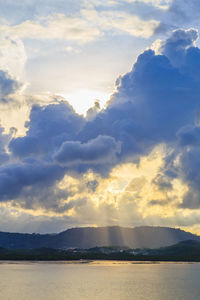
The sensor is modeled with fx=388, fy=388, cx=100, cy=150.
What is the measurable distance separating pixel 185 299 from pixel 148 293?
21133mm

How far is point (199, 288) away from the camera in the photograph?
182625mm

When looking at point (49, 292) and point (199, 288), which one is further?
point (199, 288)

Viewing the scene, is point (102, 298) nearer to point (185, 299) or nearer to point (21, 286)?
point (185, 299)

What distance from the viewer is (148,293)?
160125mm

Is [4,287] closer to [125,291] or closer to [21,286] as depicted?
[21,286]

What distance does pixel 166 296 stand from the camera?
151125 mm

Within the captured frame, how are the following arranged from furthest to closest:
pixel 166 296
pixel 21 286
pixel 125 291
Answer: pixel 21 286 < pixel 125 291 < pixel 166 296

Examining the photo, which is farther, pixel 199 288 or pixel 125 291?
pixel 199 288

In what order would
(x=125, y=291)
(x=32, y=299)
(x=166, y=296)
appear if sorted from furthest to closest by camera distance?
1. (x=125, y=291)
2. (x=166, y=296)
3. (x=32, y=299)

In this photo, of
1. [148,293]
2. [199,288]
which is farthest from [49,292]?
[199,288]

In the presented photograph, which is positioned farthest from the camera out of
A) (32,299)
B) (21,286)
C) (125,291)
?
(21,286)

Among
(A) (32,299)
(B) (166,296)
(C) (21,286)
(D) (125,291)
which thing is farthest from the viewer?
(C) (21,286)

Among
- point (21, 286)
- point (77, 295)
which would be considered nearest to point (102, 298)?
point (77, 295)

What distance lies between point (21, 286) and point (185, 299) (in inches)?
3031
